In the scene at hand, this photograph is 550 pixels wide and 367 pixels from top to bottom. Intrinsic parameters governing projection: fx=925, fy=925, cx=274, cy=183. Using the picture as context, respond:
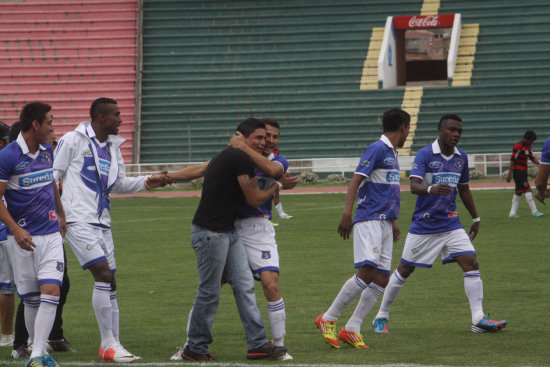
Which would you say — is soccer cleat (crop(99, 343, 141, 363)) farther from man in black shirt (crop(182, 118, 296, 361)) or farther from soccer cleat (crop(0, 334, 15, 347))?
soccer cleat (crop(0, 334, 15, 347))

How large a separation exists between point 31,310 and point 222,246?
1.70 meters

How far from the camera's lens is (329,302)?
1077 centimetres

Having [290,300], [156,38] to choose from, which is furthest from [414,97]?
[290,300]

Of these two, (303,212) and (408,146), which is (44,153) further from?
(408,146)

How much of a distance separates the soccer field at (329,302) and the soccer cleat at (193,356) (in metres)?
0.13

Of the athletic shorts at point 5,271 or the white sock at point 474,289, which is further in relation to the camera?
the white sock at point 474,289

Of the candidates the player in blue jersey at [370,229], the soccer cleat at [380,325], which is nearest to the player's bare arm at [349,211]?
the player in blue jersey at [370,229]

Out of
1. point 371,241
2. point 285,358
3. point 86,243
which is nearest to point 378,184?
point 371,241

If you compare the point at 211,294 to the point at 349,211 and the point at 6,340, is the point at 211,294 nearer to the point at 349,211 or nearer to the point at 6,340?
the point at 349,211

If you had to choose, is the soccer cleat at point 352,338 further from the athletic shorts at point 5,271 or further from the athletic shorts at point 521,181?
the athletic shorts at point 521,181

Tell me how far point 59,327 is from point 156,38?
34551mm

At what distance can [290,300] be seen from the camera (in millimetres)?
11023

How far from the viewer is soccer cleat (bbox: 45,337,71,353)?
27.1 ft

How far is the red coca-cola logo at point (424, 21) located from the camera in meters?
39.1
